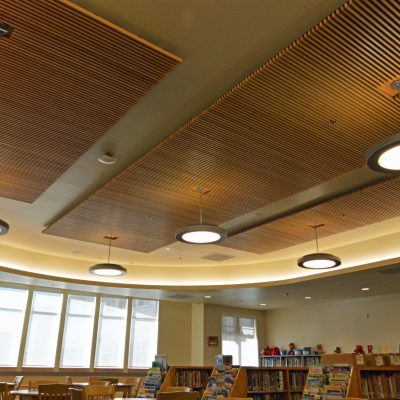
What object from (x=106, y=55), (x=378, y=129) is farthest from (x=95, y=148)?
(x=378, y=129)

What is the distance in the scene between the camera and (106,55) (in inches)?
132

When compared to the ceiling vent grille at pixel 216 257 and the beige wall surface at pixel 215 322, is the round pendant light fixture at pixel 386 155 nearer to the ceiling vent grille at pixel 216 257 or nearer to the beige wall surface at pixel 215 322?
the ceiling vent grille at pixel 216 257

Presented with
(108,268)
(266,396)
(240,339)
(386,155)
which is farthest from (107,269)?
(240,339)

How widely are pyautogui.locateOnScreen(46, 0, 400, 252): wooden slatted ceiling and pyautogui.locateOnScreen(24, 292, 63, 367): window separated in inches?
219

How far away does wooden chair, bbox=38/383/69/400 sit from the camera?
5.81 m

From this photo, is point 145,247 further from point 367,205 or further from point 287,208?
point 367,205

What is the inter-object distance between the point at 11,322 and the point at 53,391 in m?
5.85

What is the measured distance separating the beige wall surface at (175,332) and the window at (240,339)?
1.20 meters

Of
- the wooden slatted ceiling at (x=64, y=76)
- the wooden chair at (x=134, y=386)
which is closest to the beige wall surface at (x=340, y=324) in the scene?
the wooden chair at (x=134, y=386)

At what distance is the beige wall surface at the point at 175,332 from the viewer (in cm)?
1295

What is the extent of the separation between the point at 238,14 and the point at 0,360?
10.6 meters

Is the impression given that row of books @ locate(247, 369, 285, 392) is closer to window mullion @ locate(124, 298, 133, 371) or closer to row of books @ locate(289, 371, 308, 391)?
A: row of books @ locate(289, 371, 308, 391)

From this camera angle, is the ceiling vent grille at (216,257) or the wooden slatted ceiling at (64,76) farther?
the ceiling vent grille at (216,257)

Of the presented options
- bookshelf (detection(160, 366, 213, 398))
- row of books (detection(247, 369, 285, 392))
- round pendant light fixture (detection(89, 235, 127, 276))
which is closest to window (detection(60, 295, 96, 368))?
round pendant light fixture (detection(89, 235, 127, 276))
